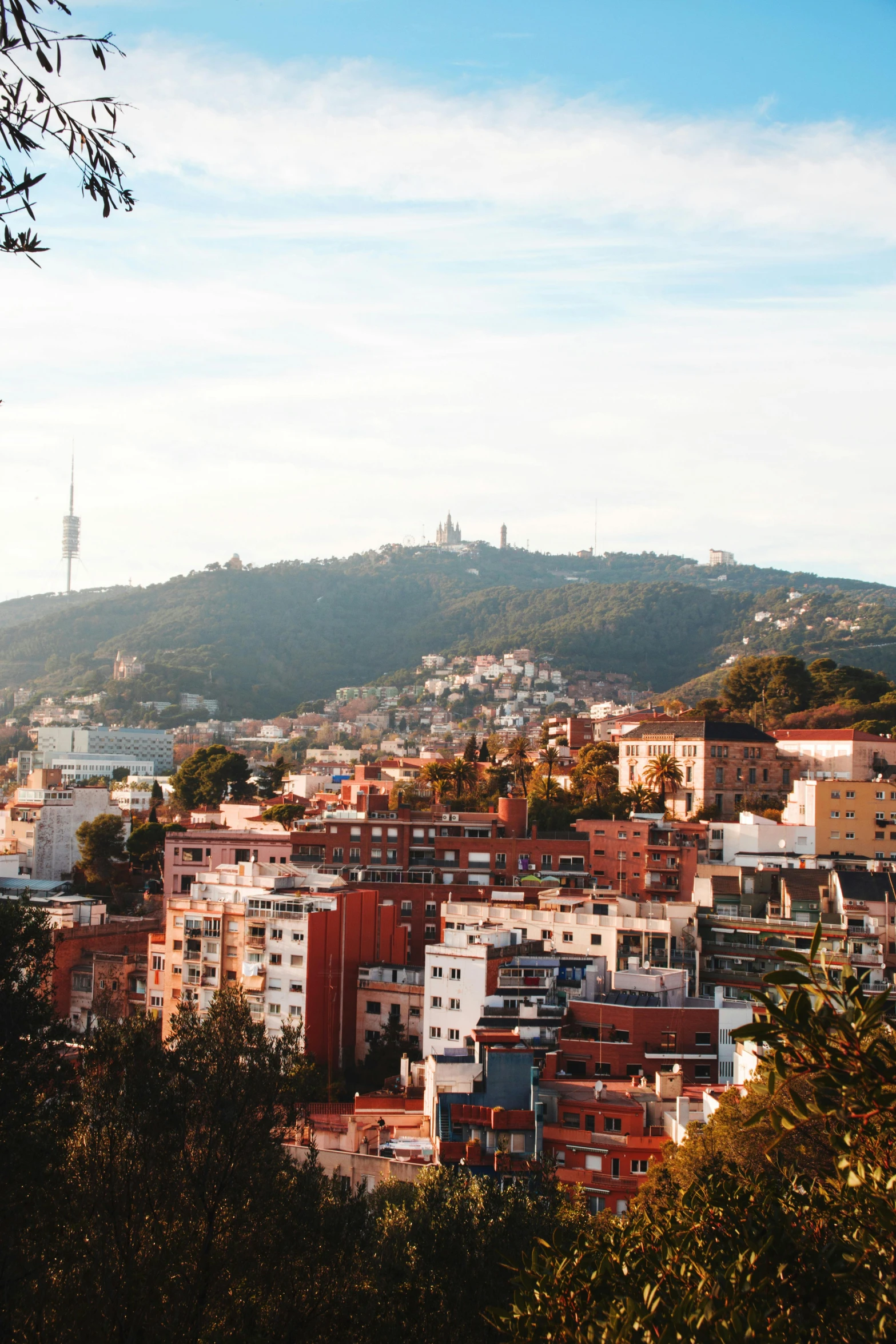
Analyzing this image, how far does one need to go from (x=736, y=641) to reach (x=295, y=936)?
14910 centimetres

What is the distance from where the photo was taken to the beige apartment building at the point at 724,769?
172ft

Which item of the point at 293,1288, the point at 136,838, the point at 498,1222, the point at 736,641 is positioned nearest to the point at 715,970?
the point at 498,1222

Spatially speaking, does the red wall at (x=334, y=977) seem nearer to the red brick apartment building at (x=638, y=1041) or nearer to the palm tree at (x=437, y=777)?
the red brick apartment building at (x=638, y=1041)

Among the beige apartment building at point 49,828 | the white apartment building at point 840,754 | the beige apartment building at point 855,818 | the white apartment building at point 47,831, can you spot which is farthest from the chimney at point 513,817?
the white apartment building at point 47,831

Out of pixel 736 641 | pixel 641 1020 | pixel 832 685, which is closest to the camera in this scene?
pixel 641 1020

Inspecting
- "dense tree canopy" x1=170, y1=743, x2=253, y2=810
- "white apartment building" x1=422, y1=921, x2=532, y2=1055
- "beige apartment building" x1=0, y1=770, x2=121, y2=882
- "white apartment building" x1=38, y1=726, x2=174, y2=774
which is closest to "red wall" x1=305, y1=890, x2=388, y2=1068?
"white apartment building" x1=422, y1=921, x2=532, y2=1055

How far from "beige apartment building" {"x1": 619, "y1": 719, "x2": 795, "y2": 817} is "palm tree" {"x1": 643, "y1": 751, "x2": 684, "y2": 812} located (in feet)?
0.65

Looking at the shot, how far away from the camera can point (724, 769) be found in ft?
173

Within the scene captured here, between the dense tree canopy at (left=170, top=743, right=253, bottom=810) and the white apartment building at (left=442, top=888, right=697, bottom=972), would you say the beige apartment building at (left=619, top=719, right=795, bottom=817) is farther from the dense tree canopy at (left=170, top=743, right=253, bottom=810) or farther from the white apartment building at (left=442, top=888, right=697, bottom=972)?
the dense tree canopy at (left=170, top=743, right=253, bottom=810)

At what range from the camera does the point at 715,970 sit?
34062 mm

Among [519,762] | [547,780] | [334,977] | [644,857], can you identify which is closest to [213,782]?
[519,762]

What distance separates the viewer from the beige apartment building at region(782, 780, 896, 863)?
145ft

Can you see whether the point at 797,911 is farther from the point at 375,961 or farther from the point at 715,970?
the point at 375,961

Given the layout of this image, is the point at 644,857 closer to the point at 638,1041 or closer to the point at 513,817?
the point at 513,817
